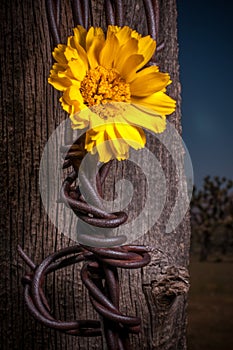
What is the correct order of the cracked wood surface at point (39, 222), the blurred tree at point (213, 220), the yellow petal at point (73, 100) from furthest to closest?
the blurred tree at point (213, 220) → the cracked wood surface at point (39, 222) → the yellow petal at point (73, 100)

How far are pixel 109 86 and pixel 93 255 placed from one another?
351 mm

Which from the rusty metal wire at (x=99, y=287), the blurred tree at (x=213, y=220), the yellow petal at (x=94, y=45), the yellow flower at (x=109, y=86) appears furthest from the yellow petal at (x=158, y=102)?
the blurred tree at (x=213, y=220)

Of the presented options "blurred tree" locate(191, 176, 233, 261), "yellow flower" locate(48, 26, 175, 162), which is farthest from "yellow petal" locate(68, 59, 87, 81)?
"blurred tree" locate(191, 176, 233, 261)

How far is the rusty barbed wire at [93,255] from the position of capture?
2.73ft

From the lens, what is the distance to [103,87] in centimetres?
81

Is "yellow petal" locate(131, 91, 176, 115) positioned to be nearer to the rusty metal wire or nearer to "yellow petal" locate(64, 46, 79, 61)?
"yellow petal" locate(64, 46, 79, 61)

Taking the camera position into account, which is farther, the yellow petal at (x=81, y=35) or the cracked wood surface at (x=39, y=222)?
the cracked wood surface at (x=39, y=222)

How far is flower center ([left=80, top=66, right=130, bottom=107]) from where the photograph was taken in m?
0.80

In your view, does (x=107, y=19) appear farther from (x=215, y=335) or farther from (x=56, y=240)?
(x=215, y=335)

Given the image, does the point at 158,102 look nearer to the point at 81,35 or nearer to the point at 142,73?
the point at 142,73

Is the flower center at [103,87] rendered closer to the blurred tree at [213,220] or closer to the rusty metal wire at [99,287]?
the rusty metal wire at [99,287]

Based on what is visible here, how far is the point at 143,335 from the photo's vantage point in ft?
3.35

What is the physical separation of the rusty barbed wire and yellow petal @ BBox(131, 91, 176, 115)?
0.47 feet

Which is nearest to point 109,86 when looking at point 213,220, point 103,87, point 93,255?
point 103,87
